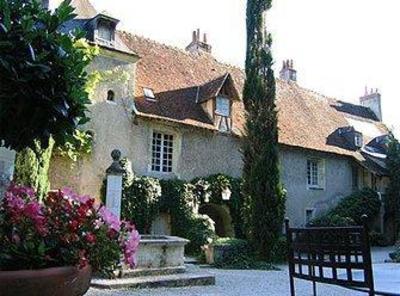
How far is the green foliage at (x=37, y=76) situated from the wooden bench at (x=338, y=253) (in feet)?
7.54

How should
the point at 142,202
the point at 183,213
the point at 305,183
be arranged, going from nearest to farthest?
the point at 142,202, the point at 183,213, the point at 305,183

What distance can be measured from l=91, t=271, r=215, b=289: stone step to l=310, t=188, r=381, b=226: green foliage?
11.3 meters

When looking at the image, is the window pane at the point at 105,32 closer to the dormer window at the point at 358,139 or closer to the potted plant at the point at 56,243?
the potted plant at the point at 56,243

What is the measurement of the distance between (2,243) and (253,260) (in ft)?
37.0

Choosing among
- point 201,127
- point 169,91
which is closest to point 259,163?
point 201,127

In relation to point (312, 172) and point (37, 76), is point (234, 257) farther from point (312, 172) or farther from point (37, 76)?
point (37, 76)

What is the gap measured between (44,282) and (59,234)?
518 mm

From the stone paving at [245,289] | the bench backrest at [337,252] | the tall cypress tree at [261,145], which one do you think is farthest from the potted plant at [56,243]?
the tall cypress tree at [261,145]

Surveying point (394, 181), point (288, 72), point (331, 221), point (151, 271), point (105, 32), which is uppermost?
point (288, 72)

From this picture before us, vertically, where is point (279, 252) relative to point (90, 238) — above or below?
below

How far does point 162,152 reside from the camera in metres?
15.9

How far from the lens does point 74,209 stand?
3354 mm

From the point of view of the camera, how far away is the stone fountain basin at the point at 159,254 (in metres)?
8.45

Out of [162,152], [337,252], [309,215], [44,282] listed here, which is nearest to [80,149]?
[162,152]
